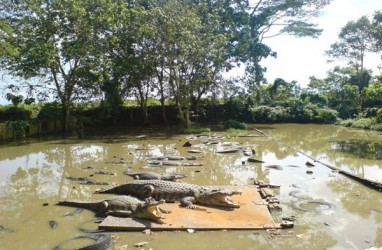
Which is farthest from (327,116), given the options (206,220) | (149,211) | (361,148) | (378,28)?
(149,211)

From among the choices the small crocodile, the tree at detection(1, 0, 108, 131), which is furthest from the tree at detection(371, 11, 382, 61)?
the small crocodile

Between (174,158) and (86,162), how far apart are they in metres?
2.90

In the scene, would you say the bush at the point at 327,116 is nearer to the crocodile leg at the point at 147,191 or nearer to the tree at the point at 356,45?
the tree at the point at 356,45

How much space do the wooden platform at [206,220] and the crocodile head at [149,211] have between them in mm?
87

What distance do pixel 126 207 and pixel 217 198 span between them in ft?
5.52

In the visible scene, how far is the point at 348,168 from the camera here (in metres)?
11.4

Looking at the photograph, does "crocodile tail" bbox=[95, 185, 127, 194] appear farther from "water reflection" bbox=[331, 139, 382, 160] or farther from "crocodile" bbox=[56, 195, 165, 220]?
"water reflection" bbox=[331, 139, 382, 160]

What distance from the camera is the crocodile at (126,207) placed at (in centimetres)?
605

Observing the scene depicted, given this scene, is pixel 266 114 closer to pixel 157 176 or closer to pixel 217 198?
pixel 157 176

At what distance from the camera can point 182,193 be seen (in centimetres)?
727

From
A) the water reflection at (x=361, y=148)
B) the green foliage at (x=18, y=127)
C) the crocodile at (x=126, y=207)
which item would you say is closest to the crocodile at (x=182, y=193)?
the crocodile at (x=126, y=207)

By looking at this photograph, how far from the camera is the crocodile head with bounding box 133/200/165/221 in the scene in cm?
602

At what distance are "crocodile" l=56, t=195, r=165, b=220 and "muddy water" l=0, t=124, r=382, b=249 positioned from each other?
7.9 inches

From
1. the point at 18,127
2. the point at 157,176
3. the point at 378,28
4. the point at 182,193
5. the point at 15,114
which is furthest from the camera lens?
the point at 378,28
